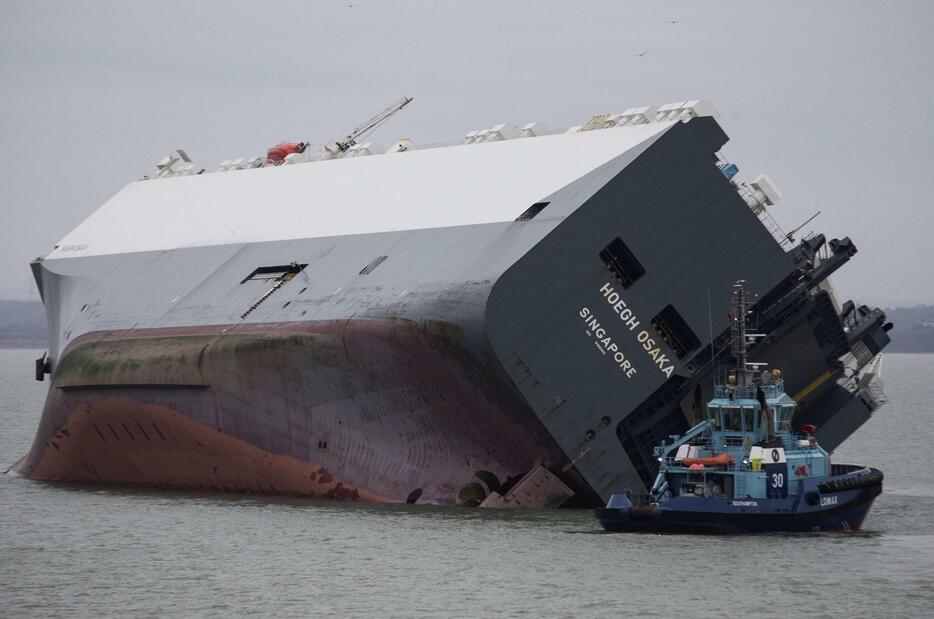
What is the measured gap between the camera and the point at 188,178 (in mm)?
55188

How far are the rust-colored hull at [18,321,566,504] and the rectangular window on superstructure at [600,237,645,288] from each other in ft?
11.6

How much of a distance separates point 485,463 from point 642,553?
5.80 meters

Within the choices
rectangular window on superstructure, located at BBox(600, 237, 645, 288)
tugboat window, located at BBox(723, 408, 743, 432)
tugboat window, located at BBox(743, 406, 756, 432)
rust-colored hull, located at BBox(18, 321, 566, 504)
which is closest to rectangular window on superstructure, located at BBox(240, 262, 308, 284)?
rust-colored hull, located at BBox(18, 321, 566, 504)

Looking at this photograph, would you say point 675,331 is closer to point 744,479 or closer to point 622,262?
point 622,262

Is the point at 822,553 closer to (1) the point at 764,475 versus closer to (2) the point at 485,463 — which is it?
(1) the point at 764,475

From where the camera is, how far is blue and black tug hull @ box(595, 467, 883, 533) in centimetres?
3247

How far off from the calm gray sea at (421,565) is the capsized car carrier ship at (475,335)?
1527 millimetres

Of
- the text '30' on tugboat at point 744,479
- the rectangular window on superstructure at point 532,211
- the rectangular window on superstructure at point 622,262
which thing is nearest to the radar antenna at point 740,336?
the text '30' on tugboat at point 744,479

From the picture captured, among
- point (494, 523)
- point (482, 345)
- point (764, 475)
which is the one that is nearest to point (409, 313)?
point (482, 345)

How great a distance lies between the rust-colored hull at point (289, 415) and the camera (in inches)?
1395

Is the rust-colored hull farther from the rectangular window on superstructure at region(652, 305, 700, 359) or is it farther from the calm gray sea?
the rectangular window on superstructure at region(652, 305, 700, 359)

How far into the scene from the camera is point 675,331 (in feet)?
119

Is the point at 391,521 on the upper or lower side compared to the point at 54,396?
lower

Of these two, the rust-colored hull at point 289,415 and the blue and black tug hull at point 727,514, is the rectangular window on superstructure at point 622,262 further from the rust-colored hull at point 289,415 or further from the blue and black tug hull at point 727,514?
the blue and black tug hull at point 727,514
